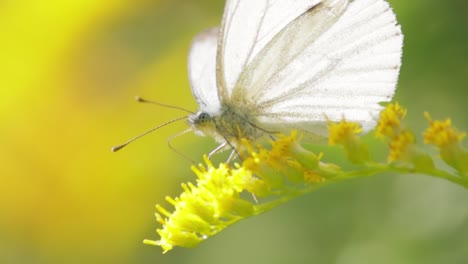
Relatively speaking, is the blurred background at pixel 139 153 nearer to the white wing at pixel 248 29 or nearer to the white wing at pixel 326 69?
the white wing at pixel 326 69

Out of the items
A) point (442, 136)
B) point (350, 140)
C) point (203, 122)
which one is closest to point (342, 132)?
point (350, 140)

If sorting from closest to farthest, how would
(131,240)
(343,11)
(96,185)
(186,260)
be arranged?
(343,11), (186,260), (131,240), (96,185)

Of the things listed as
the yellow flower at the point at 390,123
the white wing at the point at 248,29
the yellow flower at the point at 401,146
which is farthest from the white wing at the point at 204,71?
the yellow flower at the point at 401,146

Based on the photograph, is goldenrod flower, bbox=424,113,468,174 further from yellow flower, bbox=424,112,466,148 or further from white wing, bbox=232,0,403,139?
white wing, bbox=232,0,403,139

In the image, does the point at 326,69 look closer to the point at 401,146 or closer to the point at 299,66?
the point at 299,66

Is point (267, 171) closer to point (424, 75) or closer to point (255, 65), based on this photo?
point (255, 65)

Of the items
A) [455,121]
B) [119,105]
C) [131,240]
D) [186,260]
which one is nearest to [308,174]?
[455,121]

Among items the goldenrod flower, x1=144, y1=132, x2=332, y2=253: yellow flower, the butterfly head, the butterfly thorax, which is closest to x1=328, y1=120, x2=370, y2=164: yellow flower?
x1=144, y1=132, x2=332, y2=253: yellow flower
